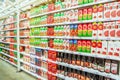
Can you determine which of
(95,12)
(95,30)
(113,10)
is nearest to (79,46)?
(95,30)

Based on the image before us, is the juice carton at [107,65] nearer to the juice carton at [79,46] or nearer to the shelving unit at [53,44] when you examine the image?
the shelving unit at [53,44]

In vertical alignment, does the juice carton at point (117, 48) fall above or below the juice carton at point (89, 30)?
below

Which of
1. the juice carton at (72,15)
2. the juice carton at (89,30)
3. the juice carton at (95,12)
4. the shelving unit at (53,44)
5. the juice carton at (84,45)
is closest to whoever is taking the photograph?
the shelving unit at (53,44)

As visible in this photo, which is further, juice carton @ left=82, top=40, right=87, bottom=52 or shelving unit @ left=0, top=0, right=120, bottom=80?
juice carton @ left=82, top=40, right=87, bottom=52

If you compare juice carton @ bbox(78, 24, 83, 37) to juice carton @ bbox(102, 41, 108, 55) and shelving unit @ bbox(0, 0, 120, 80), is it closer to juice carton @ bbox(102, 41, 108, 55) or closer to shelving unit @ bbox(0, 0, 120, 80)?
shelving unit @ bbox(0, 0, 120, 80)

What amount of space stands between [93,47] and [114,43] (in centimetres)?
48

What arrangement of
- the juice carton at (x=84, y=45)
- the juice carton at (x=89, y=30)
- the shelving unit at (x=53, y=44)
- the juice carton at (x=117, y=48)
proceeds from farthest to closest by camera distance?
the juice carton at (x=84, y=45)
the juice carton at (x=89, y=30)
the shelving unit at (x=53, y=44)
the juice carton at (x=117, y=48)

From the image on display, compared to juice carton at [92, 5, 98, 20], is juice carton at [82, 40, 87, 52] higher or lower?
lower

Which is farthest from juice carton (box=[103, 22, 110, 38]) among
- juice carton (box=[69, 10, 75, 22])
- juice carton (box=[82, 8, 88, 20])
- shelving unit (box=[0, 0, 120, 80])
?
juice carton (box=[69, 10, 75, 22])

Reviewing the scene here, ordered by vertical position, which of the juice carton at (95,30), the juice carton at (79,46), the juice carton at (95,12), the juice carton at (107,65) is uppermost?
the juice carton at (95,12)

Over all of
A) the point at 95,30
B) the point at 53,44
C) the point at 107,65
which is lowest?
the point at 107,65

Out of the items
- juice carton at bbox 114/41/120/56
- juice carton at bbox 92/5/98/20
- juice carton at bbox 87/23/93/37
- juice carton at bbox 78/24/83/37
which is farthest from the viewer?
juice carton at bbox 78/24/83/37

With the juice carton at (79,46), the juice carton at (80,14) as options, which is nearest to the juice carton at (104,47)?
the juice carton at (79,46)

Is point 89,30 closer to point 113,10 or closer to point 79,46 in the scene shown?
point 79,46
